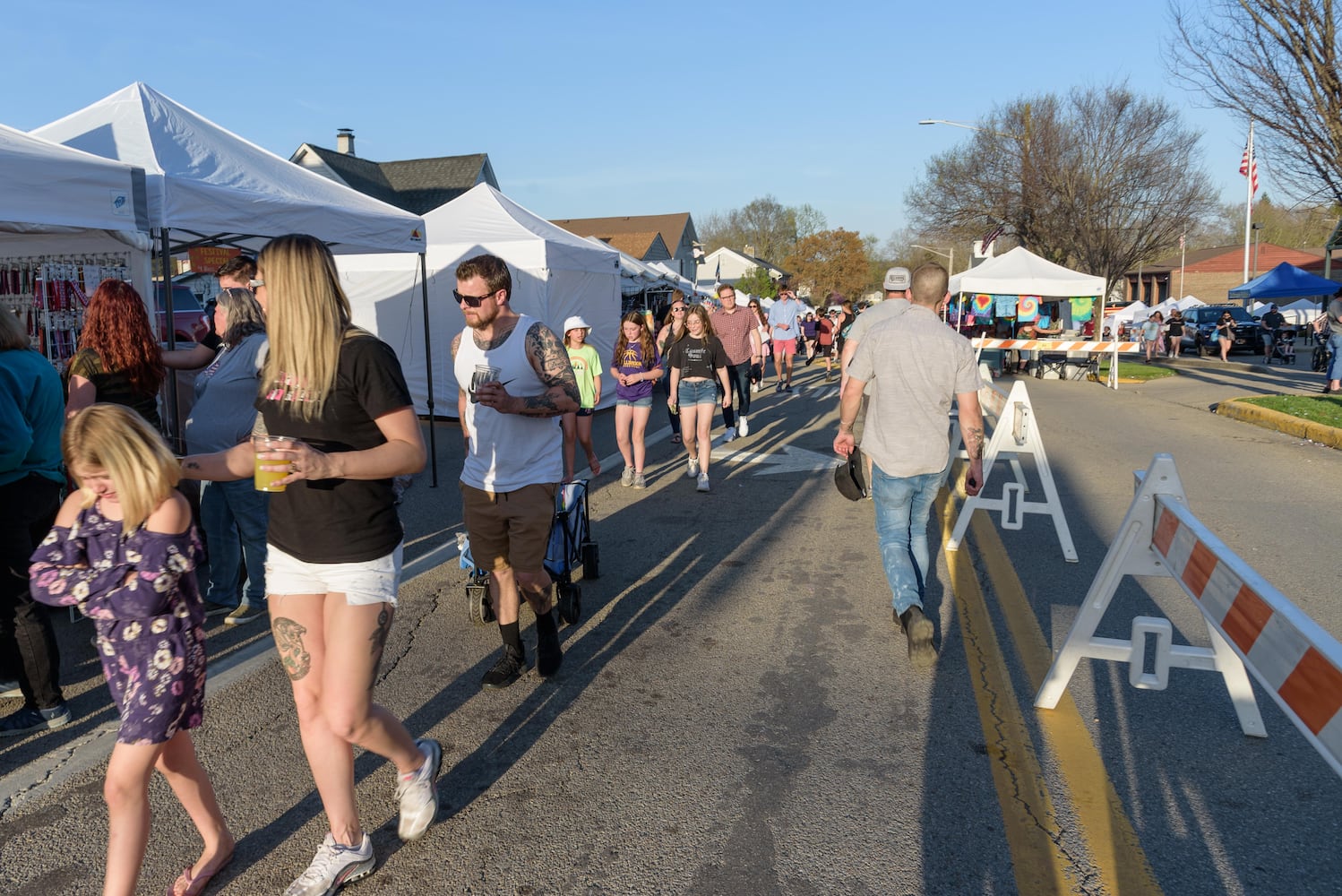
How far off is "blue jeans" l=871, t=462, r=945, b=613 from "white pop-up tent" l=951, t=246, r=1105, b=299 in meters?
17.9

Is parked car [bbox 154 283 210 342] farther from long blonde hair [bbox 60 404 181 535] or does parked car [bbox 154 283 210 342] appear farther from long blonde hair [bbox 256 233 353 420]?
long blonde hair [bbox 256 233 353 420]

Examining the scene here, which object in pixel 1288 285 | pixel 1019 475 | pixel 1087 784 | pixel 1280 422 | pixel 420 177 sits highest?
pixel 420 177

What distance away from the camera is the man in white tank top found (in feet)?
13.4

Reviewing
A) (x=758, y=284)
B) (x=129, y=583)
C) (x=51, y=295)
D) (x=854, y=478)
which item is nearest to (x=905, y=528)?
(x=854, y=478)

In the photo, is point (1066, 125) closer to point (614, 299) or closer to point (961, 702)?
point (614, 299)

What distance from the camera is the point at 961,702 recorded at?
13.7 ft

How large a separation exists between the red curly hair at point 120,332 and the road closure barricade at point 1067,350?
1519cm

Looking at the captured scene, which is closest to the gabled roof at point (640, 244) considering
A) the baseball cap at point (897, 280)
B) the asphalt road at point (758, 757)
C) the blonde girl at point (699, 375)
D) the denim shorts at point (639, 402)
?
the blonde girl at point (699, 375)

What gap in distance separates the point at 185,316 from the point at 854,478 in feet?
39.6

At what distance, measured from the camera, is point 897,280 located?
6.73m

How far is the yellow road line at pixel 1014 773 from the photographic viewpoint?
294 cm

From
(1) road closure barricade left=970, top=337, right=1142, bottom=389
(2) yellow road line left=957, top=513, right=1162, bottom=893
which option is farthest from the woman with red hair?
(1) road closure barricade left=970, top=337, right=1142, bottom=389

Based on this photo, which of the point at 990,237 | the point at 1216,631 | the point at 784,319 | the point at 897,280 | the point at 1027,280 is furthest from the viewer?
the point at 990,237

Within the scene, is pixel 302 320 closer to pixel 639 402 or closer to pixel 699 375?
pixel 639 402
